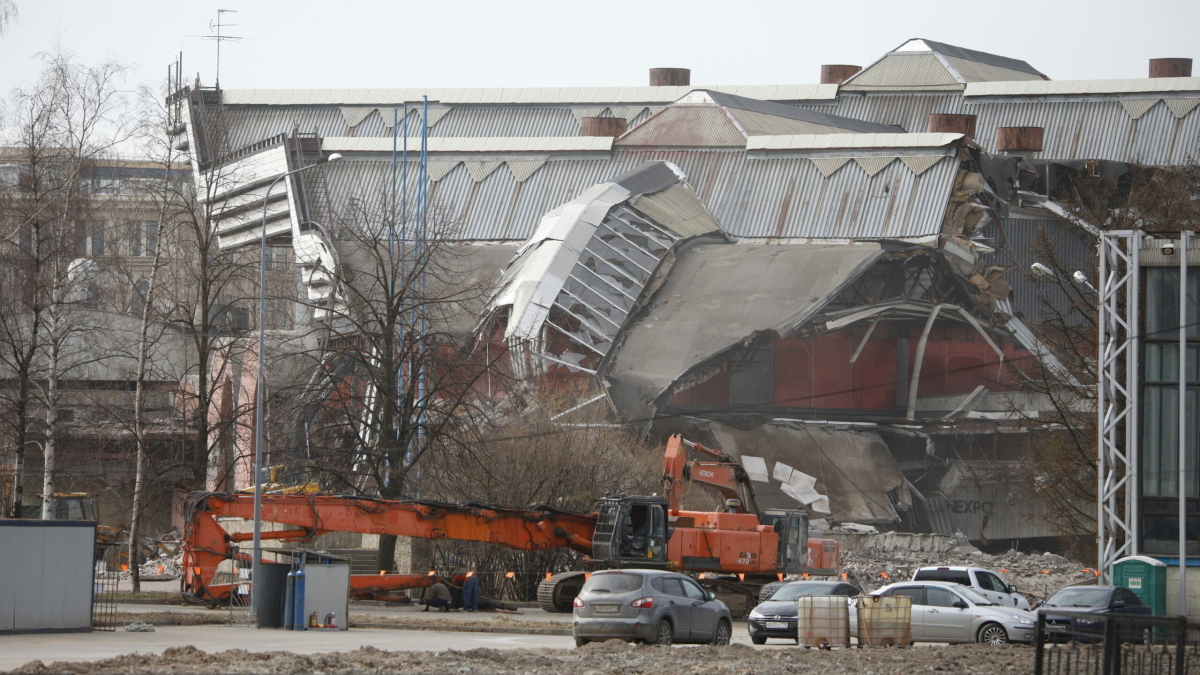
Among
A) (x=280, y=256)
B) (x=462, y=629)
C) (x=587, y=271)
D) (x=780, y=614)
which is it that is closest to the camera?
(x=780, y=614)

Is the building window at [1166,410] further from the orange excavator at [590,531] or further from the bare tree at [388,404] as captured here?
the bare tree at [388,404]

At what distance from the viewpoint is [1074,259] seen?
6000 centimetres

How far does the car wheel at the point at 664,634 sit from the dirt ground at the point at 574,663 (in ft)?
2.22

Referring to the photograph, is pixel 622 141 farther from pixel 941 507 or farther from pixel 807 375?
pixel 941 507

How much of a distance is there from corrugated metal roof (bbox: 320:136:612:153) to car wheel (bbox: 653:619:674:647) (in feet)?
134

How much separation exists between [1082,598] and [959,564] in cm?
1836

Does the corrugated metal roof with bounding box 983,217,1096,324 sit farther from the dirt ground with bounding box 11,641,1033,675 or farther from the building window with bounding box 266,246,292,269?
the dirt ground with bounding box 11,641,1033,675

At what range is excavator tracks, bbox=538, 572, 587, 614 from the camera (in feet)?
101

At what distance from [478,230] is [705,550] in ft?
101

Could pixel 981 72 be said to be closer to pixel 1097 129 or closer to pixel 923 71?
pixel 923 71

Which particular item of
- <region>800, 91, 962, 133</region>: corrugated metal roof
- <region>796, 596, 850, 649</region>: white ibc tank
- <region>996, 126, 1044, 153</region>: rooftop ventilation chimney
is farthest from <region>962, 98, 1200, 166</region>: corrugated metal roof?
<region>796, 596, 850, 649</region>: white ibc tank

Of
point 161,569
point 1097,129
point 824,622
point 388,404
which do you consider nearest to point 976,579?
point 824,622

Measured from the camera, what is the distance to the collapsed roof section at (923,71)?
76.0 meters

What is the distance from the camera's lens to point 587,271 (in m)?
51.9
